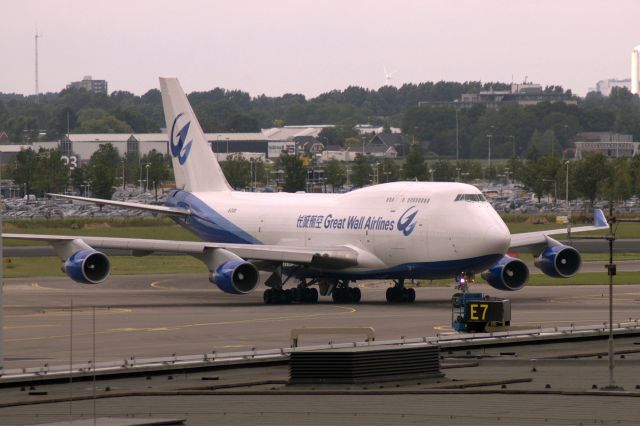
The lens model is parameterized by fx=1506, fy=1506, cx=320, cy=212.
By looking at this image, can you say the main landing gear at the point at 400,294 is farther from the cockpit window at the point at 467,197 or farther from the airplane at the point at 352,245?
the cockpit window at the point at 467,197

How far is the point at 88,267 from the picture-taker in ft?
219

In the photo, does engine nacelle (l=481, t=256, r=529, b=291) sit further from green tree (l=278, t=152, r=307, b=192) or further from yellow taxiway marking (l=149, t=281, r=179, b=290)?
green tree (l=278, t=152, r=307, b=192)

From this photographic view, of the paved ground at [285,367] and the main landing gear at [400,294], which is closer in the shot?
the paved ground at [285,367]

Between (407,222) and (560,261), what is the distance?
907cm

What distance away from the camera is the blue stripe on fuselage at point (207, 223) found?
250ft

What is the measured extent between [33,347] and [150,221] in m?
102

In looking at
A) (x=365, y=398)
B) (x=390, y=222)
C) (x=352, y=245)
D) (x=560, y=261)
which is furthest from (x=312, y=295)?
(x=365, y=398)

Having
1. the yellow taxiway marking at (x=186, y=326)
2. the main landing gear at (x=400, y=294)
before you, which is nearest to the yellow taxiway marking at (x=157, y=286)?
the main landing gear at (x=400, y=294)

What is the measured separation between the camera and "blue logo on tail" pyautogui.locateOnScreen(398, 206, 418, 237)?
65.5 metres

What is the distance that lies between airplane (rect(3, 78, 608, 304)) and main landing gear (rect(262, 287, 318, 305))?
0.15 ft

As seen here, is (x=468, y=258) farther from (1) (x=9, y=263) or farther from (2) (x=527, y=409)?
(1) (x=9, y=263)

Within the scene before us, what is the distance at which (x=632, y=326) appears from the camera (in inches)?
1997

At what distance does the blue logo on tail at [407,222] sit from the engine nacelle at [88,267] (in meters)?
13.1

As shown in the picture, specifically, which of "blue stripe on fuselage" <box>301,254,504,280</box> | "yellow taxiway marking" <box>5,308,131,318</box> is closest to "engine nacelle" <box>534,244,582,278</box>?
"blue stripe on fuselage" <box>301,254,504,280</box>
